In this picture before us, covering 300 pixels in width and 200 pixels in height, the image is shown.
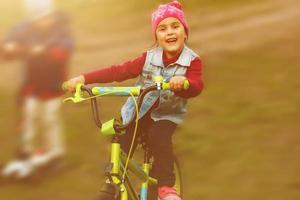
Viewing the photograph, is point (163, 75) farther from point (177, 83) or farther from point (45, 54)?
point (45, 54)

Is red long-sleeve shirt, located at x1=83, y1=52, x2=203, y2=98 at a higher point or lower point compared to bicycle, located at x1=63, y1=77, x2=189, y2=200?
higher

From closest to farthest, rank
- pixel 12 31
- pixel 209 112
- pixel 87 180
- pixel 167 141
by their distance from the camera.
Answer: pixel 167 141 < pixel 87 180 < pixel 209 112 < pixel 12 31

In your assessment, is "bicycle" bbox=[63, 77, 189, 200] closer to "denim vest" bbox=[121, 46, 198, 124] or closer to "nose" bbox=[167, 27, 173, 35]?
Answer: "denim vest" bbox=[121, 46, 198, 124]

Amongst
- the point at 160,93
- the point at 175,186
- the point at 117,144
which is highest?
the point at 160,93

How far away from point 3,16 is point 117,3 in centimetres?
139

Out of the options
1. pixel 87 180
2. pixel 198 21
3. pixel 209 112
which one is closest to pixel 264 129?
pixel 209 112

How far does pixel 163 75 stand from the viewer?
370cm

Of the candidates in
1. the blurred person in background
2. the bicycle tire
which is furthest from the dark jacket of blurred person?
the bicycle tire

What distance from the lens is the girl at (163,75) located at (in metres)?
3.58

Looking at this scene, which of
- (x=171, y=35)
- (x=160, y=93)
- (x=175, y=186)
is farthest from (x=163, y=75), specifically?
(x=175, y=186)

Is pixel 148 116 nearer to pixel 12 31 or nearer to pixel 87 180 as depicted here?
pixel 87 180

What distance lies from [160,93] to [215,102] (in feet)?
9.57

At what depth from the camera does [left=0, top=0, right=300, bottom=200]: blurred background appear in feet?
18.3

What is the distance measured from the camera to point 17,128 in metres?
6.80
